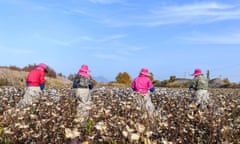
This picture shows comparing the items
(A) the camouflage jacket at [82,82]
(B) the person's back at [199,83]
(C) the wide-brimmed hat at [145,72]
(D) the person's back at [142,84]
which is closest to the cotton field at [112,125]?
(A) the camouflage jacket at [82,82]

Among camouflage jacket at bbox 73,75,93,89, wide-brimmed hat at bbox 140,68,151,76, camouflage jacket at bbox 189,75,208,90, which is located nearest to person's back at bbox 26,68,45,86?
camouflage jacket at bbox 73,75,93,89

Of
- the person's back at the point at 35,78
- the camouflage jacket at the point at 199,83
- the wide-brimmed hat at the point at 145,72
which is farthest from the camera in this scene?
the camouflage jacket at the point at 199,83

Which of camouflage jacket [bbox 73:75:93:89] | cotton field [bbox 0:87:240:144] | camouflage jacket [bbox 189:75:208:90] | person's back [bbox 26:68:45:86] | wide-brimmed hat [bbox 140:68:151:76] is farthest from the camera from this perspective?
camouflage jacket [bbox 189:75:208:90]

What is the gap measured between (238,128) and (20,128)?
3.18 meters

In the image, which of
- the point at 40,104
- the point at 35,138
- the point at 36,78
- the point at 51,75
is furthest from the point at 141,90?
the point at 51,75

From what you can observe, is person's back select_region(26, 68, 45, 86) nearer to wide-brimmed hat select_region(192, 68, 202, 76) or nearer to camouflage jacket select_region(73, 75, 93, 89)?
camouflage jacket select_region(73, 75, 93, 89)

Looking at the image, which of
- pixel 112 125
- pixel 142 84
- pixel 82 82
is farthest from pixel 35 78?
pixel 112 125

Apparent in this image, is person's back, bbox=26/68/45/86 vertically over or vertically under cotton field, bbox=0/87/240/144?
over

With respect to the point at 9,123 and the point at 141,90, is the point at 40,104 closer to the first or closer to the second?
the point at 9,123

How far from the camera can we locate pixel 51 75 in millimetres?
36875

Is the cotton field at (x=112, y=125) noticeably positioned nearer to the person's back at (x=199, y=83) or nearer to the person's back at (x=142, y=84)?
the person's back at (x=142, y=84)

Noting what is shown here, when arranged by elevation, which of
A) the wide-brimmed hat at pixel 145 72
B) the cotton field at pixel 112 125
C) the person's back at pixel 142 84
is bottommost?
the cotton field at pixel 112 125

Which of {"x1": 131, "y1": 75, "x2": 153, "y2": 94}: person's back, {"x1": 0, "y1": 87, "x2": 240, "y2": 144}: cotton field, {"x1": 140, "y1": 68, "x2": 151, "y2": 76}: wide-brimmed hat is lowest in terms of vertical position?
{"x1": 0, "y1": 87, "x2": 240, "y2": 144}: cotton field

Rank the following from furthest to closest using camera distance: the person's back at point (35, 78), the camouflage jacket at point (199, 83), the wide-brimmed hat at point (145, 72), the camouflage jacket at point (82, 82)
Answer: the camouflage jacket at point (199, 83) < the person's back at point (35, 78) < the wide-brimmed hat at point (145, 72) < the camouflage jacket at point (82, 82)
